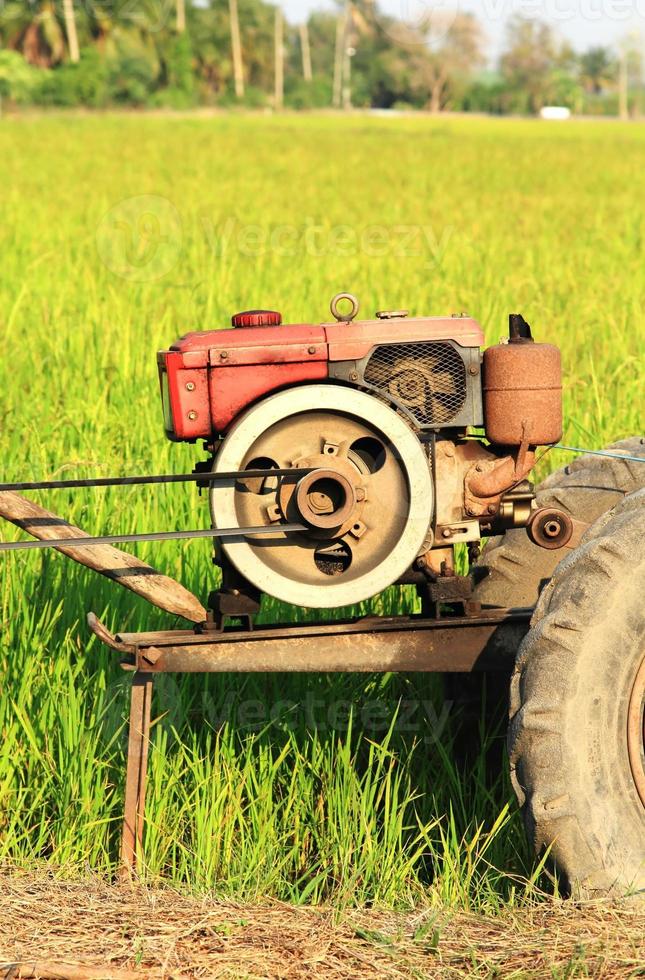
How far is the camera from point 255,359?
2.35 meters

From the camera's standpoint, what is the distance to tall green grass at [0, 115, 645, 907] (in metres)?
2.77

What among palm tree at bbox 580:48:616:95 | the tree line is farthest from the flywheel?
palm tree at bbox 580:48:616:95

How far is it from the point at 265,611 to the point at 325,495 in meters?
1.03

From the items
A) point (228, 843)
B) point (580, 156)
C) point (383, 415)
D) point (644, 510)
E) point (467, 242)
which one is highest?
point (580, 156)

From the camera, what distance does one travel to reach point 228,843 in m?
2.75

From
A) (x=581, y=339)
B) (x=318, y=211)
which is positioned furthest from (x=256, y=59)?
(x=581, y=339)

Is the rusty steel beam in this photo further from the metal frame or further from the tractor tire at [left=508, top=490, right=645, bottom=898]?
the tractor tire at [left=508, top=490, right=645, bottom=898]

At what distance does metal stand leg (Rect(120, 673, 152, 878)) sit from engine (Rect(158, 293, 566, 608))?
322 mm

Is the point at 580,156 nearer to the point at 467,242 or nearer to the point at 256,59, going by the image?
the point at 467,242

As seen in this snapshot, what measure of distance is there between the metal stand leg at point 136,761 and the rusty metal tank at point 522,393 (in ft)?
2.75

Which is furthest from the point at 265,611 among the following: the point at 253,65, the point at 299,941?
the point at 253,65

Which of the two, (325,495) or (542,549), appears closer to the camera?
(325,495)

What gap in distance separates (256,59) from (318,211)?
243 ft

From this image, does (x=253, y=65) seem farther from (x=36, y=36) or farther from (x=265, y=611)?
(x=265, y=611)
